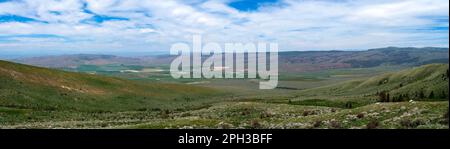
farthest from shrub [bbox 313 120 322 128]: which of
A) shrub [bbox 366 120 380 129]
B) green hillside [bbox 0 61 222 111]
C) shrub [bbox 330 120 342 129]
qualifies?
green hillside [bbox 0 61 222 111]

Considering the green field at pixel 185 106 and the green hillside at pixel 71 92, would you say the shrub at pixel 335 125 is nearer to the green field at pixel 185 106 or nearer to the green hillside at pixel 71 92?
the green field at pixel 185 106

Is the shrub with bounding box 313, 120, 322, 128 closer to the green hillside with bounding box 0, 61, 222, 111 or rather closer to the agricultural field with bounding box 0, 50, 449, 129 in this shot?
the agricultural field with bounding box 0, 50, 449, 129

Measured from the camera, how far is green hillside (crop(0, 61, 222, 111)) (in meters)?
77.9

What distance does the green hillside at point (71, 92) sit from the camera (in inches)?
3068

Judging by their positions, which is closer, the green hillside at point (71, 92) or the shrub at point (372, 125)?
the shrub at point (372, 125)

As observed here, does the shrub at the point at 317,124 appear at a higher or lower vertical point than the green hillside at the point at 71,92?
higher

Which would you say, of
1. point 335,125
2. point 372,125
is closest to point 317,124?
point 335,125

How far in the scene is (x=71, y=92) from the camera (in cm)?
9562

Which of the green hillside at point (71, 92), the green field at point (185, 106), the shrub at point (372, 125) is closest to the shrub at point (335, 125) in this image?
the green field at point (185, 106)

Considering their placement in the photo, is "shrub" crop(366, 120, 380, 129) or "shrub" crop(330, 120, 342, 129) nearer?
"shrub" crop(366, 120, 380, 129)
